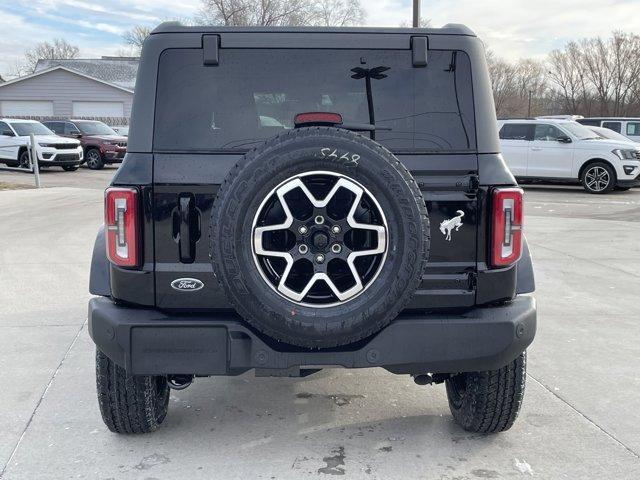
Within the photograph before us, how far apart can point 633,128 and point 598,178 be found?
7.02 m

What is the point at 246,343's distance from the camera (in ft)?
9.69

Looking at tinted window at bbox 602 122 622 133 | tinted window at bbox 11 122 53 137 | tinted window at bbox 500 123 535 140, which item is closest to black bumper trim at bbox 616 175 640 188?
tinted window at bbox 500 123 535 140

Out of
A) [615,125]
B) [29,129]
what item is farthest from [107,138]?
[615,125]

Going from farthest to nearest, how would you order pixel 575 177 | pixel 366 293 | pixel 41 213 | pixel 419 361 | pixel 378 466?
pixel 575 177 < pixel 41 213 < pixel 378 466 < pixel 419 361 < pixel 366 293

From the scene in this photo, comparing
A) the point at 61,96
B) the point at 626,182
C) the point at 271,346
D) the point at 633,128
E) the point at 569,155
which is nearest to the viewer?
the point at 271,346

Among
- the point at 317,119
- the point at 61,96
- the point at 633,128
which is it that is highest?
the point at 61,96

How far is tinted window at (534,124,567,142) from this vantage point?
16.9 metres

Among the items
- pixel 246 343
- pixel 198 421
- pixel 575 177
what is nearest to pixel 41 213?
pixel 198 421

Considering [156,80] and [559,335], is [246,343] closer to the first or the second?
[156,80]

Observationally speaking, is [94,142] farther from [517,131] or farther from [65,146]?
[517,131]

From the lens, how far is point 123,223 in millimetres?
2994

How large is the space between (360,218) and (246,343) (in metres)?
0.73

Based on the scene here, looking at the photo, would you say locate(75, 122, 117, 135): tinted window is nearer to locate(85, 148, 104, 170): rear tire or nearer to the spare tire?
Result: locate(85, 148, 104, 170): rear tire

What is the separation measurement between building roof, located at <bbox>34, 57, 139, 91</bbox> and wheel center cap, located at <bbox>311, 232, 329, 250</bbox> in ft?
148
